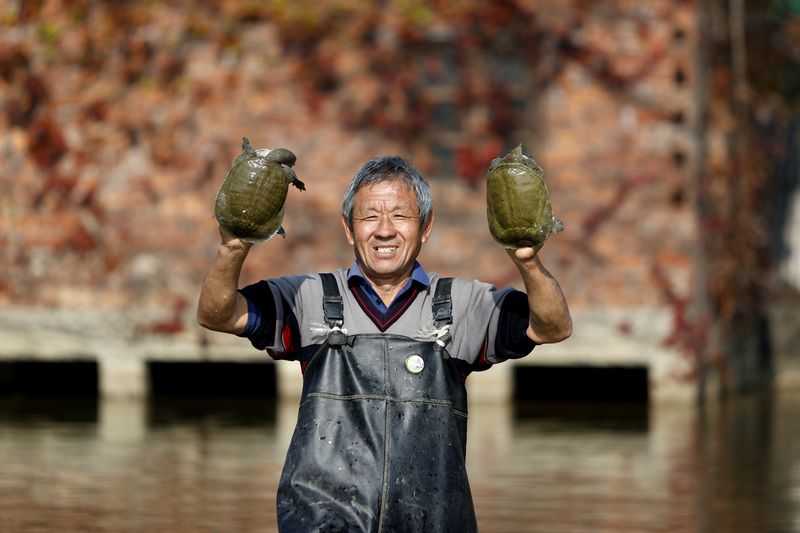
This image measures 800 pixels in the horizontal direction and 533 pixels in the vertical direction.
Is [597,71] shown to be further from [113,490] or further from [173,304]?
[113,490]

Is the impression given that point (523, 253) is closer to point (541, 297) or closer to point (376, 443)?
point (541, 297)

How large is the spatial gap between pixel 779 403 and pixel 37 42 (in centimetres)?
680

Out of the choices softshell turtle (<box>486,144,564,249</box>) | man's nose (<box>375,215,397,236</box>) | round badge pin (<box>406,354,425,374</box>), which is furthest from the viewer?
man's nose (<box>375,215,397,236</box>)

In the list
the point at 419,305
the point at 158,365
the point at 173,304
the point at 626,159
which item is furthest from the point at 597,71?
the point at 419,305

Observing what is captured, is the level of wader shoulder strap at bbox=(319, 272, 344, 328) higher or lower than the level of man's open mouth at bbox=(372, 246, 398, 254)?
lower

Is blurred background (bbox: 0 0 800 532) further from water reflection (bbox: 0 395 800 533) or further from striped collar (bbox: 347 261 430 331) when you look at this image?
striped collar (bbox: 347 261 430 331)

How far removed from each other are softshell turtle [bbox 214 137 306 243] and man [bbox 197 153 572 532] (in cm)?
5

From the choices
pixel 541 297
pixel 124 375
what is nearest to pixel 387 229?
pixel 541 297

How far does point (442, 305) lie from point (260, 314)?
477 millimetres

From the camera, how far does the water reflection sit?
8000mm

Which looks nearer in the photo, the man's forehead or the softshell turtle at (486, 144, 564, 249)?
the softshell turtle at (486, 144, 564, 249)

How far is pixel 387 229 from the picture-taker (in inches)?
179

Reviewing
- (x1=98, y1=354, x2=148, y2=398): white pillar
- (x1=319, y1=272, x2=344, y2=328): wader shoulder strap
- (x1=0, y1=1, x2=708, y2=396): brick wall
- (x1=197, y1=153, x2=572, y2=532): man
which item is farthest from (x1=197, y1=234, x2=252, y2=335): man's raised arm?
(x1=98, y1=354, x2=148, y2=398): white pillar

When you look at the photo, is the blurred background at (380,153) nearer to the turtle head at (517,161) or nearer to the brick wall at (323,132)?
the brick wall at (323,132)
